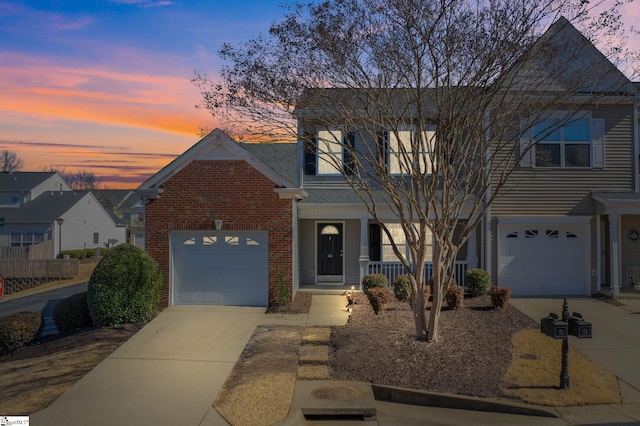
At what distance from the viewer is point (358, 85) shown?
11.2 meters

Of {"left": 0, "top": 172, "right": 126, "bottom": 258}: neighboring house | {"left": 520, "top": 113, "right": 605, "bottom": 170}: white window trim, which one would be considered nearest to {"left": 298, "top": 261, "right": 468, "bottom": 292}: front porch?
{"left": 520, "top": 113, "right": 605, "bottom": 170}: white window trim

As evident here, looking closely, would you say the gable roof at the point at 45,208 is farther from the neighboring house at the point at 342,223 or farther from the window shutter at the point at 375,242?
the window shutter at the point at 375,242

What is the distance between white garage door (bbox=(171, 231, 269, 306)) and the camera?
14617 millimetres

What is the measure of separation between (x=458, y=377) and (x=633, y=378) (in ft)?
10.3

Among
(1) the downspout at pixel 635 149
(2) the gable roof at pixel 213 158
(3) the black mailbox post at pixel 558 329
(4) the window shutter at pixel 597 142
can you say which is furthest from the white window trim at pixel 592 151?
(3) the black mailbox post at pixel 558 329

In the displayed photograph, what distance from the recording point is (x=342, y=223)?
1756 centimetres

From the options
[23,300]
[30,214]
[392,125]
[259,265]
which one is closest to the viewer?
[392,125]

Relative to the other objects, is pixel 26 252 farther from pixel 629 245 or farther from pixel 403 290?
pixel 629 245

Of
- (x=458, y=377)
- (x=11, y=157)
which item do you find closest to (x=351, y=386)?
(x=458, y=377)

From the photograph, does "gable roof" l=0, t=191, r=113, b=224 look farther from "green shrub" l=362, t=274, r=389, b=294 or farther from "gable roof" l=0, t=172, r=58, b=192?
A: "green shrub" l=362, t=274, r=389, b=294

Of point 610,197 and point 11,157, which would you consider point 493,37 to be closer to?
point 610,197

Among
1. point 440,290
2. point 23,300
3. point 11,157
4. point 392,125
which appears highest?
point 11,157

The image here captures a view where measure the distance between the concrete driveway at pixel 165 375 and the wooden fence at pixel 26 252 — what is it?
901 inches

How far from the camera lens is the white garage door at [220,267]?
14.6 m
